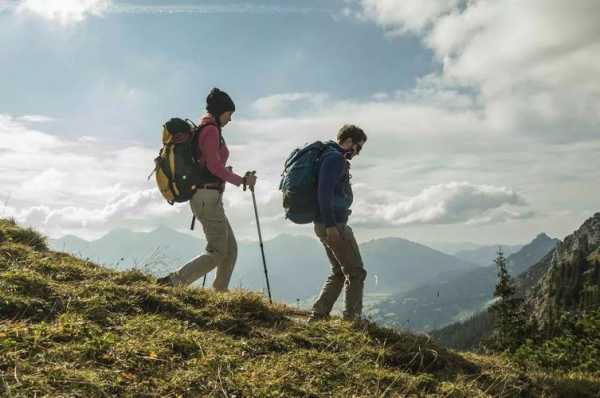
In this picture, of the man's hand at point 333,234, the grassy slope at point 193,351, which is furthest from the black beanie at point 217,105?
the grassy slope at point 193,351

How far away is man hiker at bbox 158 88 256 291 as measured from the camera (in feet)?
27.3

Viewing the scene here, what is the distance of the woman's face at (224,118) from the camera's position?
879cm

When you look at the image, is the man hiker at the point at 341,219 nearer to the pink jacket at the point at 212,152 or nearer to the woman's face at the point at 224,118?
the pink jacket at the point at 212,152

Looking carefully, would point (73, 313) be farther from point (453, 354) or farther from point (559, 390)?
point (559, 390)

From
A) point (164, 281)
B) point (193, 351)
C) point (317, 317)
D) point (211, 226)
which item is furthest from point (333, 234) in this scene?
point (193, 351)

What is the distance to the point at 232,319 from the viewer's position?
21.5ft

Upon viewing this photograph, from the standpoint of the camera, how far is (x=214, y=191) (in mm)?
8617

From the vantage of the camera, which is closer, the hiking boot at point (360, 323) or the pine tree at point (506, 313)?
the hiking boot at point (360, 323)

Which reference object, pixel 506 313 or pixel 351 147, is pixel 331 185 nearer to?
pixel 351 147

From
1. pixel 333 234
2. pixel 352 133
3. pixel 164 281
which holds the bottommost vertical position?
pixel 164 281

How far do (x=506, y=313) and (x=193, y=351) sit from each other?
40.4 metres

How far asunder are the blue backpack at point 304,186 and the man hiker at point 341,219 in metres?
0.17

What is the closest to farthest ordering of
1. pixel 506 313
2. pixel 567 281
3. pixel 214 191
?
pixel 214 191 → pixel 506 313 → pixel 567 281

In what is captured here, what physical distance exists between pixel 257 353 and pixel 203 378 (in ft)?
3.82
